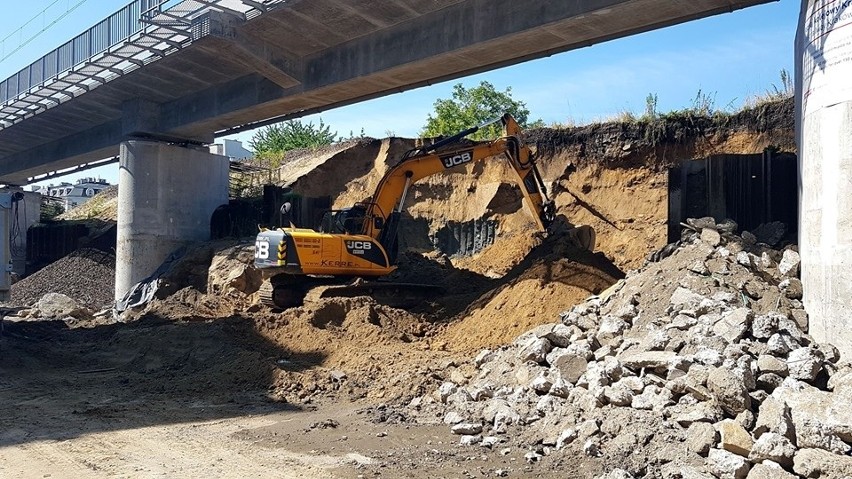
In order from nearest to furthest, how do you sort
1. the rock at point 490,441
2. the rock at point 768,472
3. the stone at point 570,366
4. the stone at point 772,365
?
the rock at point 768,472, the stone at point 772,365, the rock at point 490,441, the stone at point 570,366

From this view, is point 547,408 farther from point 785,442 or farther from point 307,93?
point 307,93

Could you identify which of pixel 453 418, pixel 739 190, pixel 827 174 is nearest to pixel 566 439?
pixel 453 418

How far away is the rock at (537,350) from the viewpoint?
32.1 ft

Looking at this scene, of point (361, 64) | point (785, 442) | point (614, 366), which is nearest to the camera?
point (785, 442)

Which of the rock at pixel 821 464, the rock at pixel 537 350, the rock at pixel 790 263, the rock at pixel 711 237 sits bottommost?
the rock at pixel 821 464

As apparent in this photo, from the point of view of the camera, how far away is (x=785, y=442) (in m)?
6.47

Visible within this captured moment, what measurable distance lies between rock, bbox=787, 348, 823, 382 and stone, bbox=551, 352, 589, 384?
7.29 feet

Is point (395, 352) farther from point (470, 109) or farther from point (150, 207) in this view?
point (470, 109)

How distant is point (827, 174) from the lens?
832 cm

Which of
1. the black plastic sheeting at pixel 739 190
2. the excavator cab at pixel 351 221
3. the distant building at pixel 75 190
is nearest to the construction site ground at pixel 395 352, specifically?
the black plastic sheeting at pixel 739 190

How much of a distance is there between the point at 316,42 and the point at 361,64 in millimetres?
1303

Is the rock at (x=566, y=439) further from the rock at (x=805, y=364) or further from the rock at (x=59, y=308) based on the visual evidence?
the rock at (x=59, y=308)

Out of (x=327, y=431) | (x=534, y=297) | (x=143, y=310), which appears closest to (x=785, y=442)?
(x=327, y=431)

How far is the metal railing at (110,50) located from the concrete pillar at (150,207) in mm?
2633
